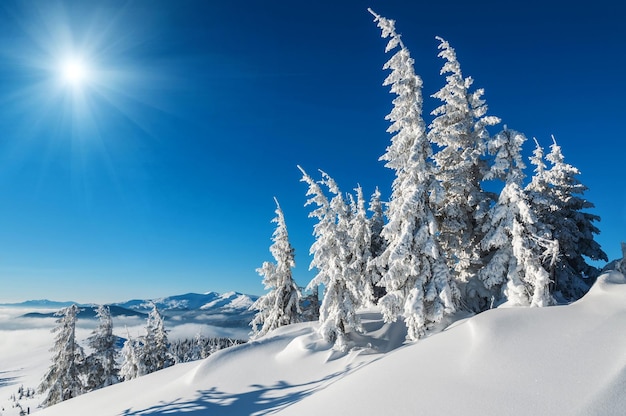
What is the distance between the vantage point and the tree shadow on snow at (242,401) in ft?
43.2

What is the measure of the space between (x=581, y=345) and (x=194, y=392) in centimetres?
1534

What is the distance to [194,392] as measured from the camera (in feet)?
51.3

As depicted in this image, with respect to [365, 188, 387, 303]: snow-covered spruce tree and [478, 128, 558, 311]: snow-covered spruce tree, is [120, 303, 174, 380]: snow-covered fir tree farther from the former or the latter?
[478, 128, 558, 311]: snow-covered spruce tree

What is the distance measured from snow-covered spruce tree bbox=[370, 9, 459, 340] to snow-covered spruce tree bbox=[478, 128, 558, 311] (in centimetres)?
281

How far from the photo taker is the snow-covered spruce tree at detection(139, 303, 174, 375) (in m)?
40.3

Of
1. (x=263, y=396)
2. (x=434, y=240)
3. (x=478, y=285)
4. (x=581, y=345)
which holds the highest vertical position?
(x=434, y=240)

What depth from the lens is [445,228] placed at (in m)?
19.2

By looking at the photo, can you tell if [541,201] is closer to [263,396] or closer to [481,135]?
[481,135]

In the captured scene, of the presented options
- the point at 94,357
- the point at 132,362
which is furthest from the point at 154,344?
the point at 94,357

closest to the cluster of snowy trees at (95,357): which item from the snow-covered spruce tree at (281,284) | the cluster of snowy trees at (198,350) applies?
the cluster of snowy trees at (198,350)

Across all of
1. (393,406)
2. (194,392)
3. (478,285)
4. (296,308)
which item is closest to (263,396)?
(194,392)

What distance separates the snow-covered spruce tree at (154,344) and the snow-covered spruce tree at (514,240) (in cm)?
3730

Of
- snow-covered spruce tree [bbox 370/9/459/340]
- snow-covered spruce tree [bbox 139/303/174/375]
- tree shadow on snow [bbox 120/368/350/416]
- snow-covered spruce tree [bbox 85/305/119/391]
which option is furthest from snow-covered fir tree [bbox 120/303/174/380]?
snow-covered spruce tree [bbox 370/9/459/340]

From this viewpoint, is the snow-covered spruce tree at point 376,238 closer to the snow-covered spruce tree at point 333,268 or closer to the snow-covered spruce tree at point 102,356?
the snow-covered spruce tree at point 333,268
